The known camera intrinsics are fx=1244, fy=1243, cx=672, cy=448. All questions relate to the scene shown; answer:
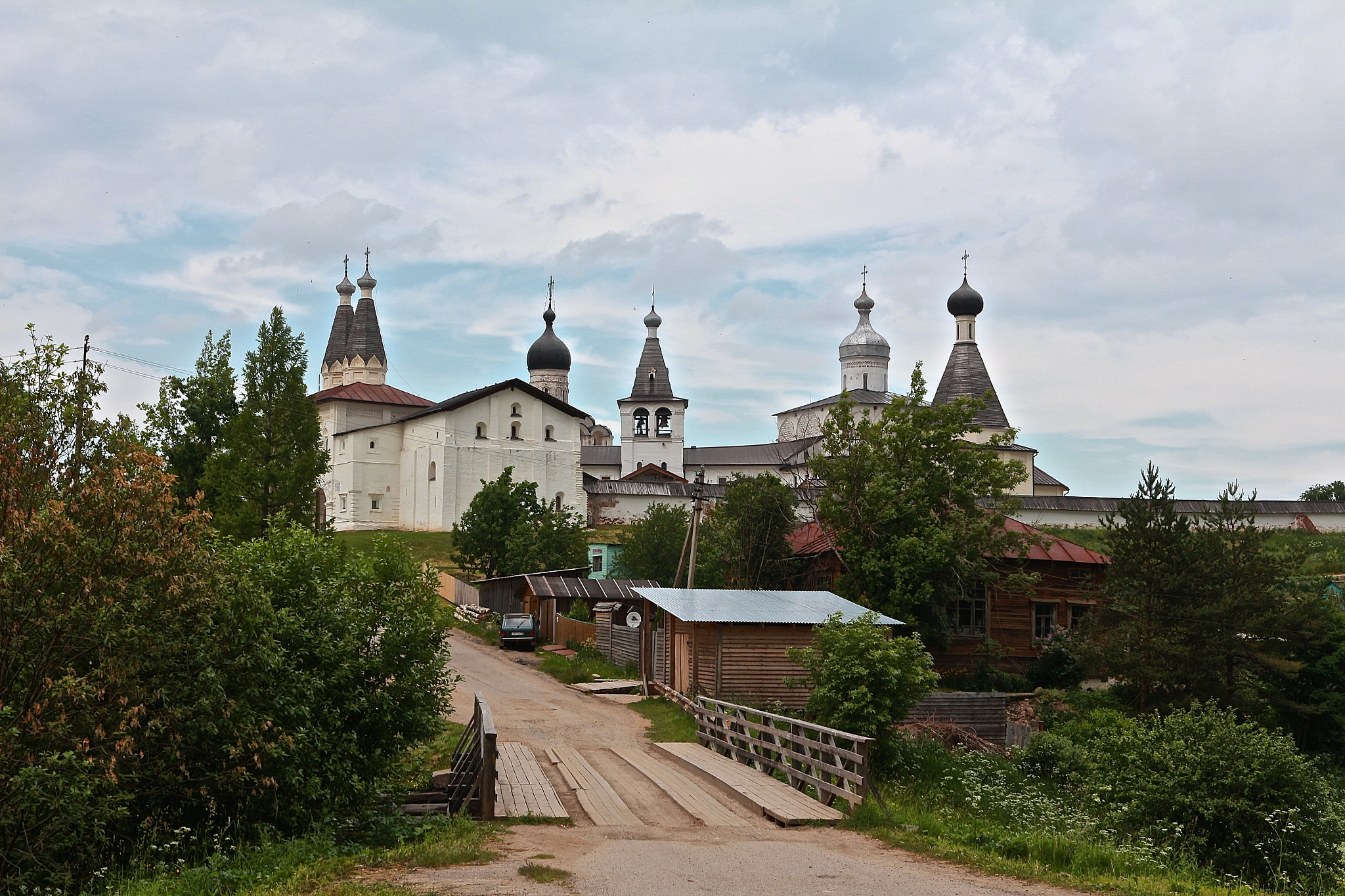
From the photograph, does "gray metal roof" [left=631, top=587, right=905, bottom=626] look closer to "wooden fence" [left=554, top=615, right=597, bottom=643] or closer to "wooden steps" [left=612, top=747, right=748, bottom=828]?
"wooden steps" [left=612, top=747, right=748, bottom=828]

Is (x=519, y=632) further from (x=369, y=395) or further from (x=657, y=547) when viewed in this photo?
(x=369, y=395)

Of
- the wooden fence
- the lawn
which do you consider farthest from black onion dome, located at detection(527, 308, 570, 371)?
the wooden fence

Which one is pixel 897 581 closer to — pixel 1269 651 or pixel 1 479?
pixel 1269 651

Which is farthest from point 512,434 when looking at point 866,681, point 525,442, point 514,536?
point 866,681

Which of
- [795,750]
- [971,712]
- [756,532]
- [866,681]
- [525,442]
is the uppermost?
[525,442]

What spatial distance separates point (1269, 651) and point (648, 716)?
44.4 feet

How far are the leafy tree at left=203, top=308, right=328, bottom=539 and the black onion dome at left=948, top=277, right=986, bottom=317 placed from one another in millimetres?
49781

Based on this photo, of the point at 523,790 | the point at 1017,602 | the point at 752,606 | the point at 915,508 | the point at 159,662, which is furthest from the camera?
the point at 1017,602

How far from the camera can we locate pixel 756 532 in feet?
107

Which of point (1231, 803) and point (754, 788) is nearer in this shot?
point (754, 788)

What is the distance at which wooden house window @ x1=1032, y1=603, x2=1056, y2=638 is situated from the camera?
106ft

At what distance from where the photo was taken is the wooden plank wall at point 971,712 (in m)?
23.5

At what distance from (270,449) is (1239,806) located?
24.6 m

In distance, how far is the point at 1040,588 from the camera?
32281 millimetres
